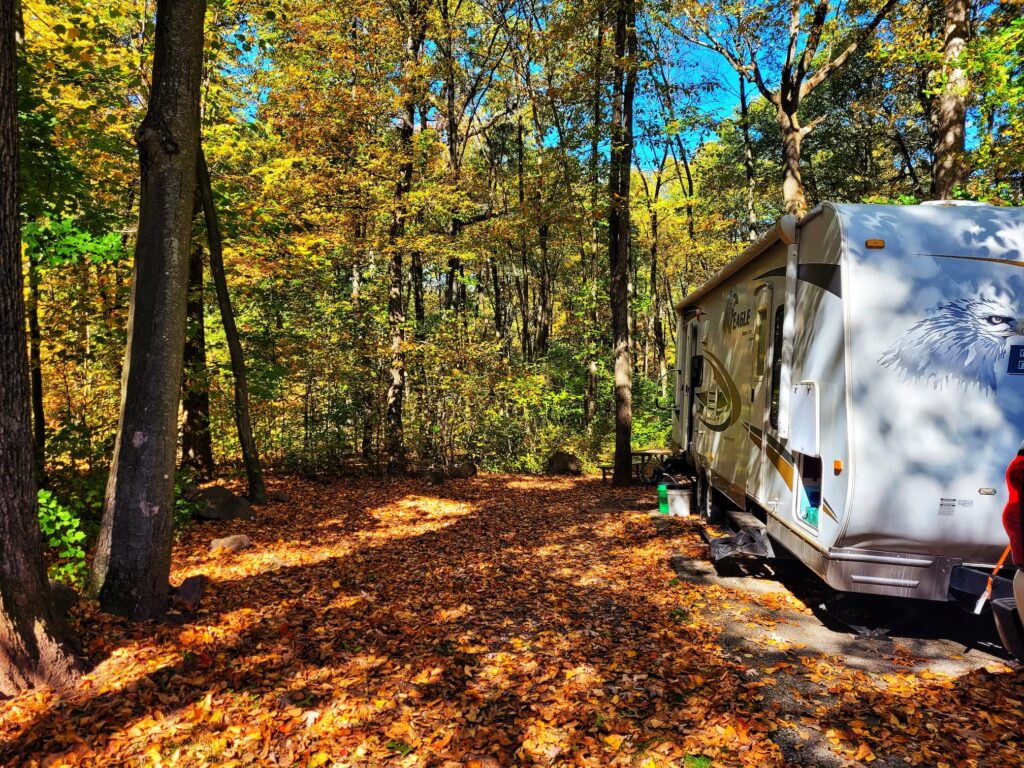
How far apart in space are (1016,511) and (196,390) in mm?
10233

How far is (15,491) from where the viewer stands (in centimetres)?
348

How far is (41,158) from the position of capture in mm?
6730

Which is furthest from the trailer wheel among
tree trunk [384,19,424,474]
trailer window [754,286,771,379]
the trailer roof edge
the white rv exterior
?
tree trunk [384,19,424,474]

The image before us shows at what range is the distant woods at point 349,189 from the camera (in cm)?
471

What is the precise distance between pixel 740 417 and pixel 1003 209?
3.15m

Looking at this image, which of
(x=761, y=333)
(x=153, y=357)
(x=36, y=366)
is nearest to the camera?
(x=153, y=357)

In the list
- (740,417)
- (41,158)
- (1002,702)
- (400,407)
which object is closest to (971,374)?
(1002,702)

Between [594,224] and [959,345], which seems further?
[594,224]

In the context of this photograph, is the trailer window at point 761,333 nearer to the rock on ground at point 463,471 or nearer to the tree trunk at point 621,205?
the tree trunk at point 621,205

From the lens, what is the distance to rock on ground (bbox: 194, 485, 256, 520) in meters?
8.79

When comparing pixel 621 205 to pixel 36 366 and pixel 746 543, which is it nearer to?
pixel 746 543

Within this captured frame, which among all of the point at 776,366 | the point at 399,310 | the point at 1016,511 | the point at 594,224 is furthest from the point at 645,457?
the point at 1016,511

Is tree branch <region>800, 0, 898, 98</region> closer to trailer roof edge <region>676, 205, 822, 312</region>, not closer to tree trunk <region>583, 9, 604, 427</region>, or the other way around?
tree trunk <region>583, 9, 604, 427</region>

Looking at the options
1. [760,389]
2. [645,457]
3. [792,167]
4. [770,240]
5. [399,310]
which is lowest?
[645,457]
